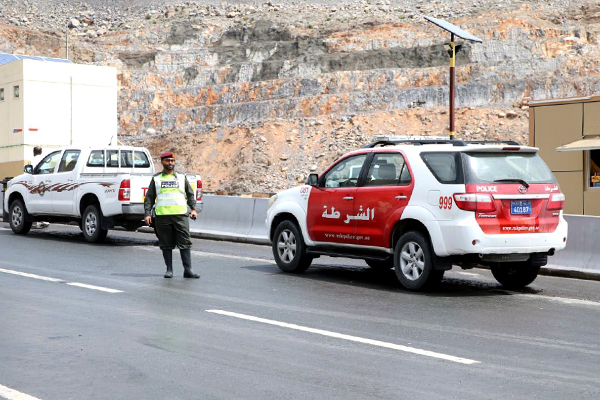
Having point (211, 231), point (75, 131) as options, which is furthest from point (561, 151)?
point (75, 131)

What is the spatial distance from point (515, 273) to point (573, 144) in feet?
47.5

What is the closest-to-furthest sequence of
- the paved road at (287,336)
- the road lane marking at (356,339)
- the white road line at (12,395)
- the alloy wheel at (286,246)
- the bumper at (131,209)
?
the white road line at (12,395) → the paved road at (287,336) → the road lane marking at (356,339) → the alloy wheel at (286,246) → the bumper at (131,209)

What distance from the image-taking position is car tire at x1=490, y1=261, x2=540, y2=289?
1184 cm

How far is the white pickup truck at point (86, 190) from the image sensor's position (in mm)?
18188

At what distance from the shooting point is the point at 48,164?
Answer: 2045 cm

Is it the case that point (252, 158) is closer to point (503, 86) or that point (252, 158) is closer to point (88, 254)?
point (503, 86)

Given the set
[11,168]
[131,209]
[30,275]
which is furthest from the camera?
[11,168]

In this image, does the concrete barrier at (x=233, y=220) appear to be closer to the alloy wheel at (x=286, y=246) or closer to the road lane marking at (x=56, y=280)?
the alloy wheel at (x=286, y=246)

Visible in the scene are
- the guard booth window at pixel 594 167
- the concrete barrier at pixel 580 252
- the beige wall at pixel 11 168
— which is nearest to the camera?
the concrete barrier at pixel 580 252

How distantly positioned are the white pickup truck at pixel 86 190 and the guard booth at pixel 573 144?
11505mm

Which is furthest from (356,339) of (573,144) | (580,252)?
(573,144)

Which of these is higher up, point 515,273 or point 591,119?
point 591,119

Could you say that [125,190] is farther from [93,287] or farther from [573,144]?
[573,144]

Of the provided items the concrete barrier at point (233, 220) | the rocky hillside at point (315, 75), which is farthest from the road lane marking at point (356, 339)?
the rocky hillside at point (315, 75)
